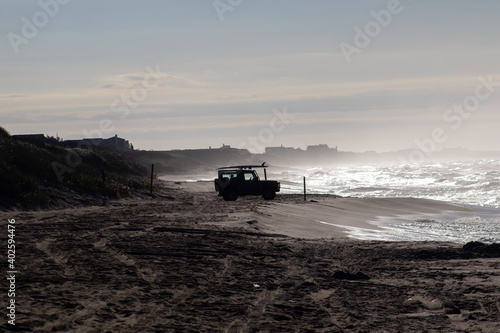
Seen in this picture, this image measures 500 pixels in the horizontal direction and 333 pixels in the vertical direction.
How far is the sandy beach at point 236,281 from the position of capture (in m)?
6.08

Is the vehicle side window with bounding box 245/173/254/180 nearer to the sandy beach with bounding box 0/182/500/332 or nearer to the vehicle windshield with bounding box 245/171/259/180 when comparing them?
the vehicle windshield with bounding box 245/171/259/180

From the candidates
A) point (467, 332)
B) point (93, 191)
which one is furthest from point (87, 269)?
point (93, 191)

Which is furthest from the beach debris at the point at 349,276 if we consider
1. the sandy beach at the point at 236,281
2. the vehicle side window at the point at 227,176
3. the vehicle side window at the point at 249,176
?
the vehicle side window at the point at 249,176

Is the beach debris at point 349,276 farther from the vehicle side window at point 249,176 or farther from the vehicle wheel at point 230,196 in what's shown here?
the vehicle side window at point 249,176

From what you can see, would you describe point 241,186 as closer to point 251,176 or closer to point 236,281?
point 251,176

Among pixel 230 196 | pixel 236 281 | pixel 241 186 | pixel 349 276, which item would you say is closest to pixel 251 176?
pixel 241 186

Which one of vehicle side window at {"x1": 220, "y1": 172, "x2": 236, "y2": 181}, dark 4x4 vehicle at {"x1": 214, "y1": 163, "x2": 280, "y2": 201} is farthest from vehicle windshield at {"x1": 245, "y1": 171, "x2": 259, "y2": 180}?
vehicle side window at {"x1": 220, "y1": 172, "x2": 236, "y2": 181}

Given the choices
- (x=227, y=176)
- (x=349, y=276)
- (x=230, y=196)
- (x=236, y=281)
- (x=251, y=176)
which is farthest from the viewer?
(x=251, y=176)

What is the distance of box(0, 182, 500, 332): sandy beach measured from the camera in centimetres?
608

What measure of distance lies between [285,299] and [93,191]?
1889 centimetres

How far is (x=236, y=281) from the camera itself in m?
8.26

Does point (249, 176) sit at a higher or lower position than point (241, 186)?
higher

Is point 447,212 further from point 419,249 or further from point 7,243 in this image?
point 7,243

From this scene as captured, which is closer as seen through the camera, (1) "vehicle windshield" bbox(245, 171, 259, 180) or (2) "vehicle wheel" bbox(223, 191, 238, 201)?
(2) "vehicle wheel" bbox(223, 191, 238, 201)
